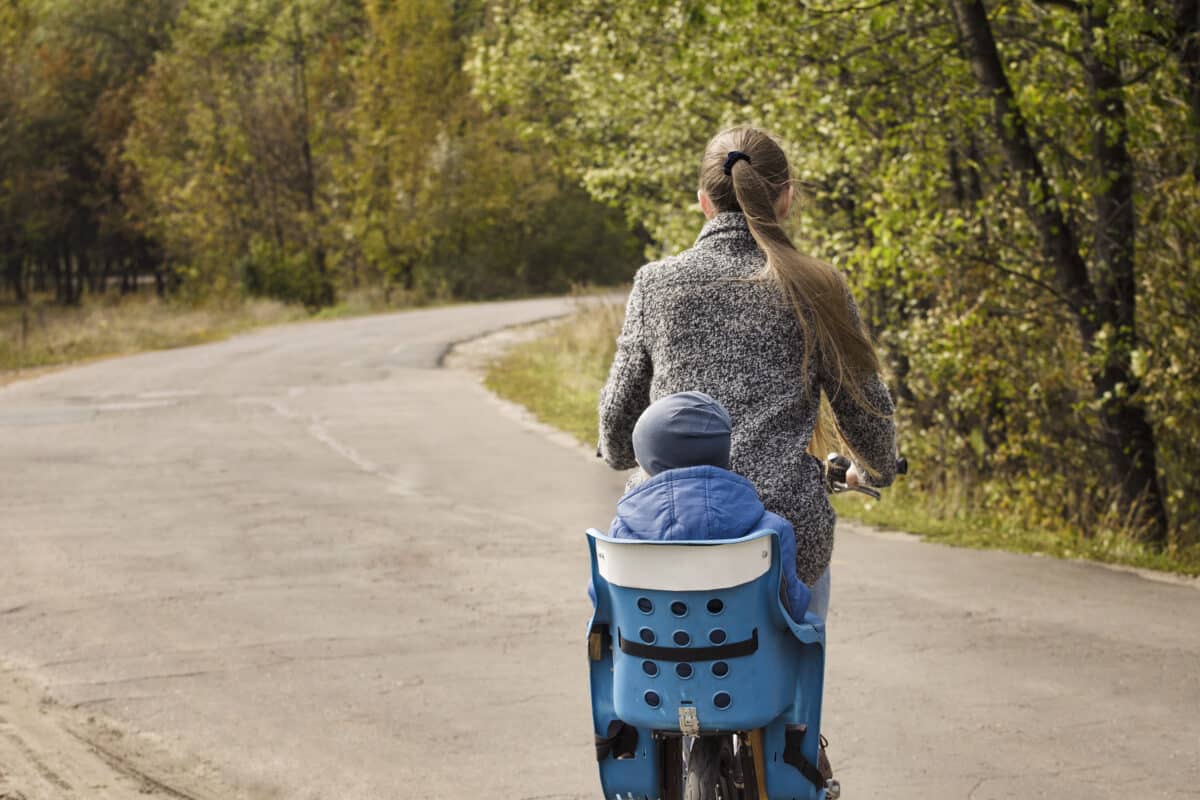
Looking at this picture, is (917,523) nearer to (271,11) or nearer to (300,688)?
(300,688)

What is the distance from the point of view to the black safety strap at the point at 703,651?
2895 millimetres

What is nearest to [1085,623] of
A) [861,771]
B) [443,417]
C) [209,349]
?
[861,771]

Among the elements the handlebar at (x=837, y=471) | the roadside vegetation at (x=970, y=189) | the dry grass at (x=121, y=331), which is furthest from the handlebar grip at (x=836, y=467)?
the dry grass at (x=121, y=331)

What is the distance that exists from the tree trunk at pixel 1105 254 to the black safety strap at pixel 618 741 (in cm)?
704

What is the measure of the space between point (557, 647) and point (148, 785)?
222 cm

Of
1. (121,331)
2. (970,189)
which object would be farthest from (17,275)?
(970,189)

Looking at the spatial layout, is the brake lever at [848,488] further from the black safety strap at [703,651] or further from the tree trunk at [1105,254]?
the tree trunk at [1105,254]

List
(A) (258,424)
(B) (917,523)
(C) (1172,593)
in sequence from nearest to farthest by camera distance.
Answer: (C) (1172,593)
(B) (917,523)
(A) (258,424)

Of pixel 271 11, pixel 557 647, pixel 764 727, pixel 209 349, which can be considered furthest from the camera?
pixel 271 11

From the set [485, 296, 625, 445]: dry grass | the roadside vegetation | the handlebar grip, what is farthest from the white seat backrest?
[485, 296, 625, 445]: dry grass

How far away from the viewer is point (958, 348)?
33.3ft

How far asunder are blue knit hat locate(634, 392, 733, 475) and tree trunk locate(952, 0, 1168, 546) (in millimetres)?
7005

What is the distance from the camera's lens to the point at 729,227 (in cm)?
336

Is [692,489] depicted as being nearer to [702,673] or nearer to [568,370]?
[702,673]
